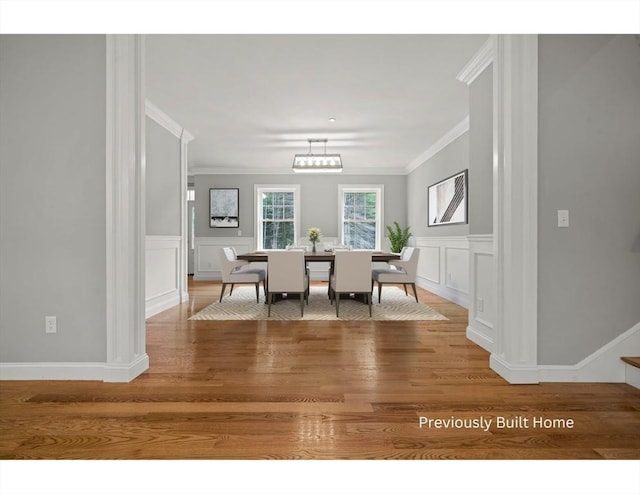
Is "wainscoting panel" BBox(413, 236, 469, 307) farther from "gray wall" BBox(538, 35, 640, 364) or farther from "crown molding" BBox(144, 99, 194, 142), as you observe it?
"crown molding" BBox(144, 99, 194, 142)

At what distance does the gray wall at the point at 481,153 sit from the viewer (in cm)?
280

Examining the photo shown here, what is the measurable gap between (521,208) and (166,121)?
436 centimetres

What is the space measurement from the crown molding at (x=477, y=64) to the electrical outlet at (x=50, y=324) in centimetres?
366

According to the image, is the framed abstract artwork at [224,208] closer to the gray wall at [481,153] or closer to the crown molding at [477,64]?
the crown molding at [477,64]

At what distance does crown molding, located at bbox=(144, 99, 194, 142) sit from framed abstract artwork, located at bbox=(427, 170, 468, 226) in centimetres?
402

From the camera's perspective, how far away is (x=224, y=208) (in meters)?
7.80

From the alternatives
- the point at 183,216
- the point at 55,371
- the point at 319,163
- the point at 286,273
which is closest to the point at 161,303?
the point at 183,216

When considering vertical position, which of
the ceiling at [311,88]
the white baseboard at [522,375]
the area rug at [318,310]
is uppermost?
the ceiling at [311,88]

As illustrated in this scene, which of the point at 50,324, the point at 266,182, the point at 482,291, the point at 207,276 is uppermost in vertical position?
the point at 266,182

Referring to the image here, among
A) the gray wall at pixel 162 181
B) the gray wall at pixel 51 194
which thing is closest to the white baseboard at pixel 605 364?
the gray wall at pixel 51 194

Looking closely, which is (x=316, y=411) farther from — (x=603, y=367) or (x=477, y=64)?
(x=477, y=64)

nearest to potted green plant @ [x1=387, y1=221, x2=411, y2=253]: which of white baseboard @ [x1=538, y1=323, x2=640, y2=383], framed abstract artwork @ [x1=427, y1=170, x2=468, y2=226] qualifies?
framed abstract artwork @ [x1=427, y1=170, x2=468, y2=226]

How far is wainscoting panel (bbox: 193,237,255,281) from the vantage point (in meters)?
7.80
